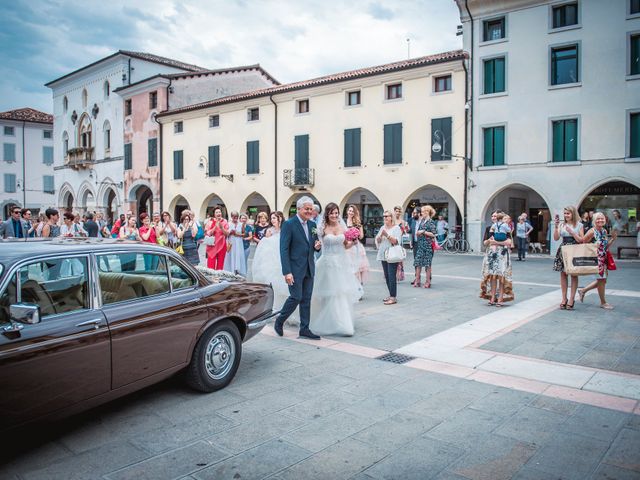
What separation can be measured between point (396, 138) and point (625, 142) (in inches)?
393

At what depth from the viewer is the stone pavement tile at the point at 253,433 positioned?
358 cm

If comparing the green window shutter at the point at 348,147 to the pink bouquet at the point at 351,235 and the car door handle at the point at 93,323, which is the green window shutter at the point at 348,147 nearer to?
the pink bouquet at the point at 351,235

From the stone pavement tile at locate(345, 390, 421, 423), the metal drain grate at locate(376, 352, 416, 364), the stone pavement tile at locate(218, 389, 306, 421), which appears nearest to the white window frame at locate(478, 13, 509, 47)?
the metal drain grate at locate(376, 352, 416, 364)

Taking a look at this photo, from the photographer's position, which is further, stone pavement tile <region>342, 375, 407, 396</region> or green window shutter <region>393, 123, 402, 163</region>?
green window shutter <region>393, 123, 402, 163</region>

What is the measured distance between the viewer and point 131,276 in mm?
4230

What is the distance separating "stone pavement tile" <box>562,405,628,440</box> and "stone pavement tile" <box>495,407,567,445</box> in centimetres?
8

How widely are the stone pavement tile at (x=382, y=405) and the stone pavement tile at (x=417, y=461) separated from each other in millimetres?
526

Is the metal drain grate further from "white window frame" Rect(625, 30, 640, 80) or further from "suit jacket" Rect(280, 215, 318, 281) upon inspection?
"white window frame" Rect(625, 30, 640, 80)

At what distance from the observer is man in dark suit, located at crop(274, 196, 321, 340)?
6496 millimetres

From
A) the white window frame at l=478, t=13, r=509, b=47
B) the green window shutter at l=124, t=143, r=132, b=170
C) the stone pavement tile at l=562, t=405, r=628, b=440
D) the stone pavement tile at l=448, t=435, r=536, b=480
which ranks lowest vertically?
the stone pavement tile at l=448, t=435, r=536, b=480

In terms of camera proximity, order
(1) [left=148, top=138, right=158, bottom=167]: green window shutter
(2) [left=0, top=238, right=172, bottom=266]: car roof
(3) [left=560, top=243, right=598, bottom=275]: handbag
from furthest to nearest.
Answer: (1) [left=148, top=138, right=158, bottom=167]: green window shutter, (3) [left=560, top=243, right=598, bottom=275]: handbag, (2) [left=0, top=238, right=172, bottom=266]: car roof

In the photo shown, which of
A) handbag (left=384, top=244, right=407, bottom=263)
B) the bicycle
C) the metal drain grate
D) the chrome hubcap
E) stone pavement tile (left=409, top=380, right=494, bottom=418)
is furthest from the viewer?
the bicycle

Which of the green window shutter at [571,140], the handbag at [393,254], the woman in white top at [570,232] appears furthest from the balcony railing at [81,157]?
the woman in white top at [570,232]

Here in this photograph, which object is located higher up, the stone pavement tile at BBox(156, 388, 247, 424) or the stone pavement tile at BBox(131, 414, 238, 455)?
the stone pavement tile at BBox(156, 388, 247, 424)
